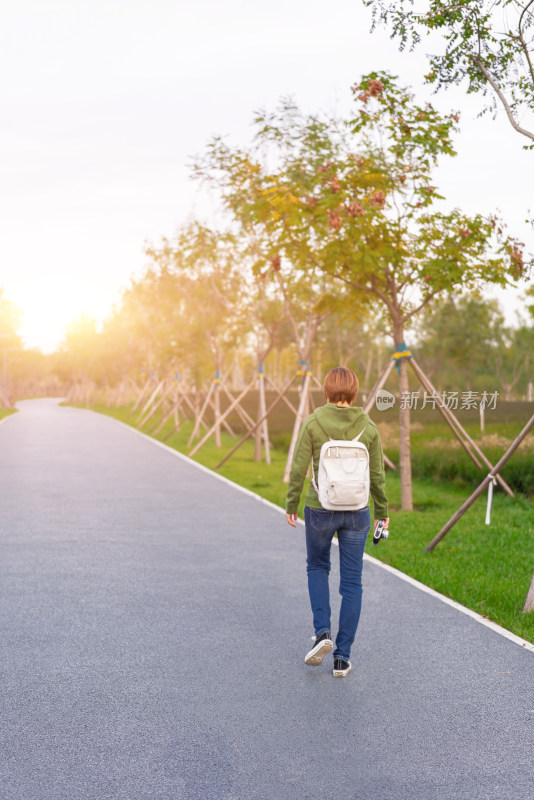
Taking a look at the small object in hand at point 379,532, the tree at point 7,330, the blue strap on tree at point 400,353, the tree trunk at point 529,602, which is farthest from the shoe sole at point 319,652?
the tree at point 7,330

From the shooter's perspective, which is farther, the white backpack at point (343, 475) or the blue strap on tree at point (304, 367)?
the blue strap on tree at point (304, 367)

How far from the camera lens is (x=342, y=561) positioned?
4621 mm

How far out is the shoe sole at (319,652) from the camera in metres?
4.45

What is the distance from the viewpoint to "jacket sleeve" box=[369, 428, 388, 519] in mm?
4637

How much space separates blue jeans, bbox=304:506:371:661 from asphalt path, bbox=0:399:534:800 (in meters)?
0.25

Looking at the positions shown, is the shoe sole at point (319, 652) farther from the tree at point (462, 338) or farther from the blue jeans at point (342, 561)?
the tree at point (462, 338)

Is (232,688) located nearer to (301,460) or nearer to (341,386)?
(301,460)

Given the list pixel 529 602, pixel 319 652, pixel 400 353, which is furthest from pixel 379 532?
pixel 400 353

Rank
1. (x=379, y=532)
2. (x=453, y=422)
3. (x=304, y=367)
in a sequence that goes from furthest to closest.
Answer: (x=304, y=367)
(x=453, y=422)
(x=379, y=532)

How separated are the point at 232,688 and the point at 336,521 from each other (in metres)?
1.05

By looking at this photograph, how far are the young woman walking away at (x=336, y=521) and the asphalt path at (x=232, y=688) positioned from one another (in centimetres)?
24

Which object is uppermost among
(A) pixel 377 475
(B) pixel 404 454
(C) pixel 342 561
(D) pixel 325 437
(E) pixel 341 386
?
(E) pixel 341 386

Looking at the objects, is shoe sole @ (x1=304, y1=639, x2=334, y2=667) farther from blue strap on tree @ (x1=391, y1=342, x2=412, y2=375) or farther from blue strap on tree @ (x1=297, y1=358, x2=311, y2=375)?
blue strap on tree @ (x1=297, y1=358, x2=311, y2=375)

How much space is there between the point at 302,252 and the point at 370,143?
5.80 ft
